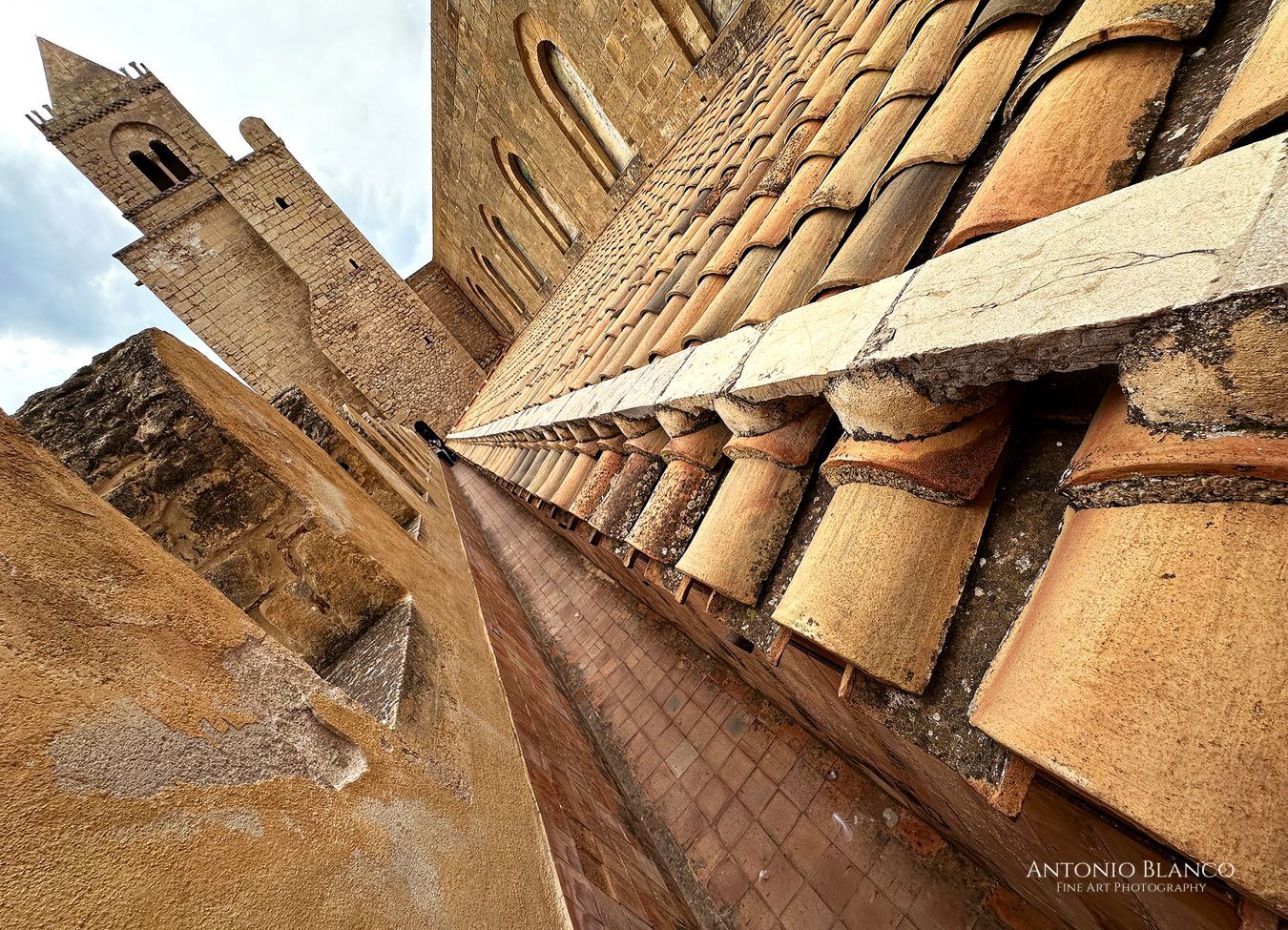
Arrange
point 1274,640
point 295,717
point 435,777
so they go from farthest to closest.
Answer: point 435,777 < point 295,717 < point 1274,640

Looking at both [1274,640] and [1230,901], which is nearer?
[1274,640]

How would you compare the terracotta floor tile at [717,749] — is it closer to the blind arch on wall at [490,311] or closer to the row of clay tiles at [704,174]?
the row of clay tiles at [704,174]

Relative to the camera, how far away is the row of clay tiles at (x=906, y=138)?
0.78 m

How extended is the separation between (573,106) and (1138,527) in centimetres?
957

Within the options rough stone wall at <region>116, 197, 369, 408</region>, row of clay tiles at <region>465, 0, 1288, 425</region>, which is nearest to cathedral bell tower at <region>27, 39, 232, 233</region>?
rough stone wall at <region>116, 197, 369, 408</region>

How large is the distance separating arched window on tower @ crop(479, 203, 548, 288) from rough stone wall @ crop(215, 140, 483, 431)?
2.88 metres

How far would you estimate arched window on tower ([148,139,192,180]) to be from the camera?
1159 centimetres

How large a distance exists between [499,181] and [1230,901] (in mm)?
12137

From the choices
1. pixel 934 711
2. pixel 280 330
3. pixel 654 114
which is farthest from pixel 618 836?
pixel 280 330

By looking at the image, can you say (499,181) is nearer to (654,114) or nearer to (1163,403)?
(654,114)

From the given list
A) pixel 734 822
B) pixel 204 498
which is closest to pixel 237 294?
pixel 204 498

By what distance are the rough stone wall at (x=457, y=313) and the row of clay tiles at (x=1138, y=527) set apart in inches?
703

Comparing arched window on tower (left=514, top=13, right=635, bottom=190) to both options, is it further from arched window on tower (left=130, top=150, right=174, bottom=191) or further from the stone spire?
the stone spire

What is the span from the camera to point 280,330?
41.5ft
